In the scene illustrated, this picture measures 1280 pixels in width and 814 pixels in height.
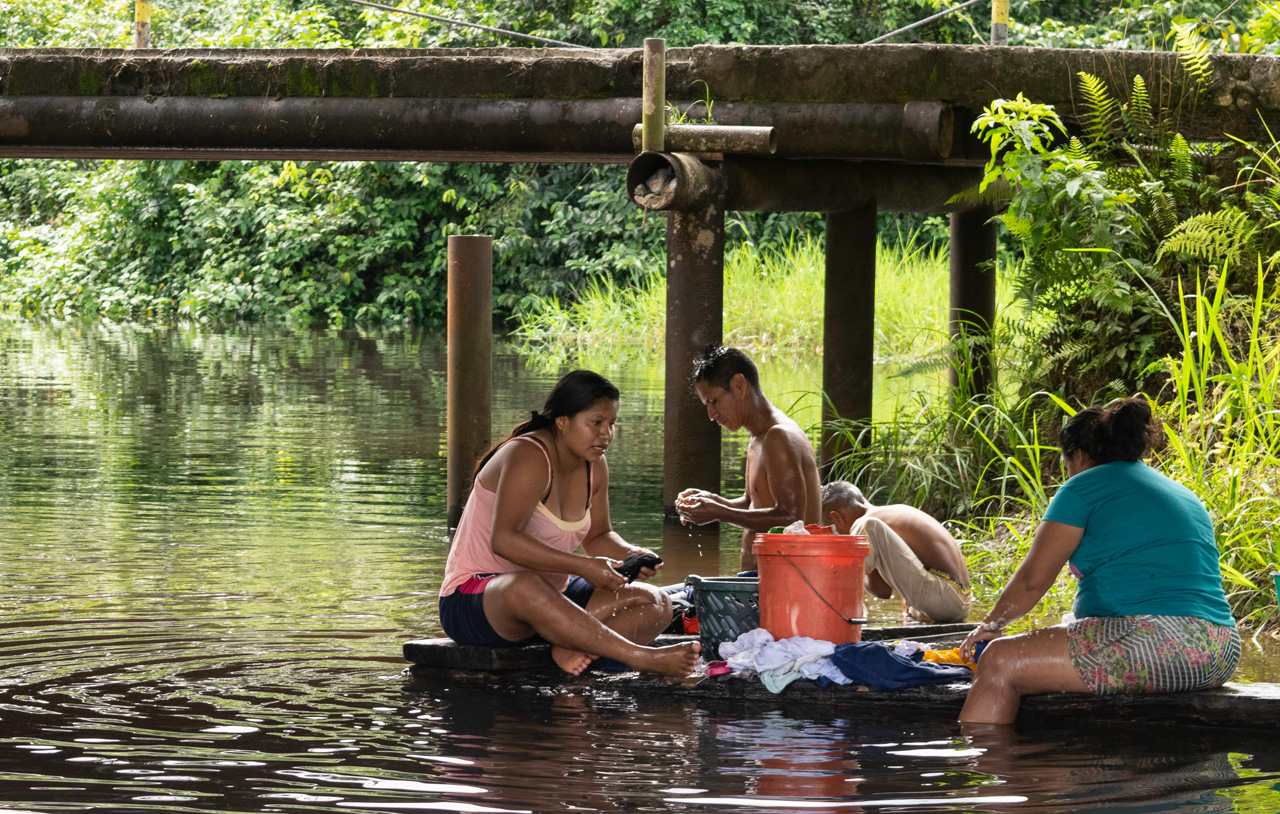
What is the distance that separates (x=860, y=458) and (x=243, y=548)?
364 cm

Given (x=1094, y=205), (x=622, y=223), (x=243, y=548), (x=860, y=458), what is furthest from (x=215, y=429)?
(x=622, y=223)

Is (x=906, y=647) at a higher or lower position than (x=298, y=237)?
lower

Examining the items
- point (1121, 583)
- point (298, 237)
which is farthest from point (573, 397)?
point (298, 237)

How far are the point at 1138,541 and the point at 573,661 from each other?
2021 mm

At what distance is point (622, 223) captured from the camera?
27.2m

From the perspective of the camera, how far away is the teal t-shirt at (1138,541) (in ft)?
17.7

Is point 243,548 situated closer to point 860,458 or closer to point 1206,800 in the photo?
point 860,458

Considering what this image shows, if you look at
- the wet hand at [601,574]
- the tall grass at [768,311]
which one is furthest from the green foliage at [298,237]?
the wet hand at [601,574]

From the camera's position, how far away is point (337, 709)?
18.9ft

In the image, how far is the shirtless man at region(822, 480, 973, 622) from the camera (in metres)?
7.20

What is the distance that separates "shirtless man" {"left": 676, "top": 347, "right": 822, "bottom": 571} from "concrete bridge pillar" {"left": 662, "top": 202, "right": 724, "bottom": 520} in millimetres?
2307

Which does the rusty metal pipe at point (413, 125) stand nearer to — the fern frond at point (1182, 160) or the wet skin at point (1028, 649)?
the fern frond at point (1182, 160)

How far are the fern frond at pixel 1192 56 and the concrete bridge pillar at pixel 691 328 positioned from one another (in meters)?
2.61

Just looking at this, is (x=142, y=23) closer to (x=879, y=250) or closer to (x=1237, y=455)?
(x=1237, y=455)
